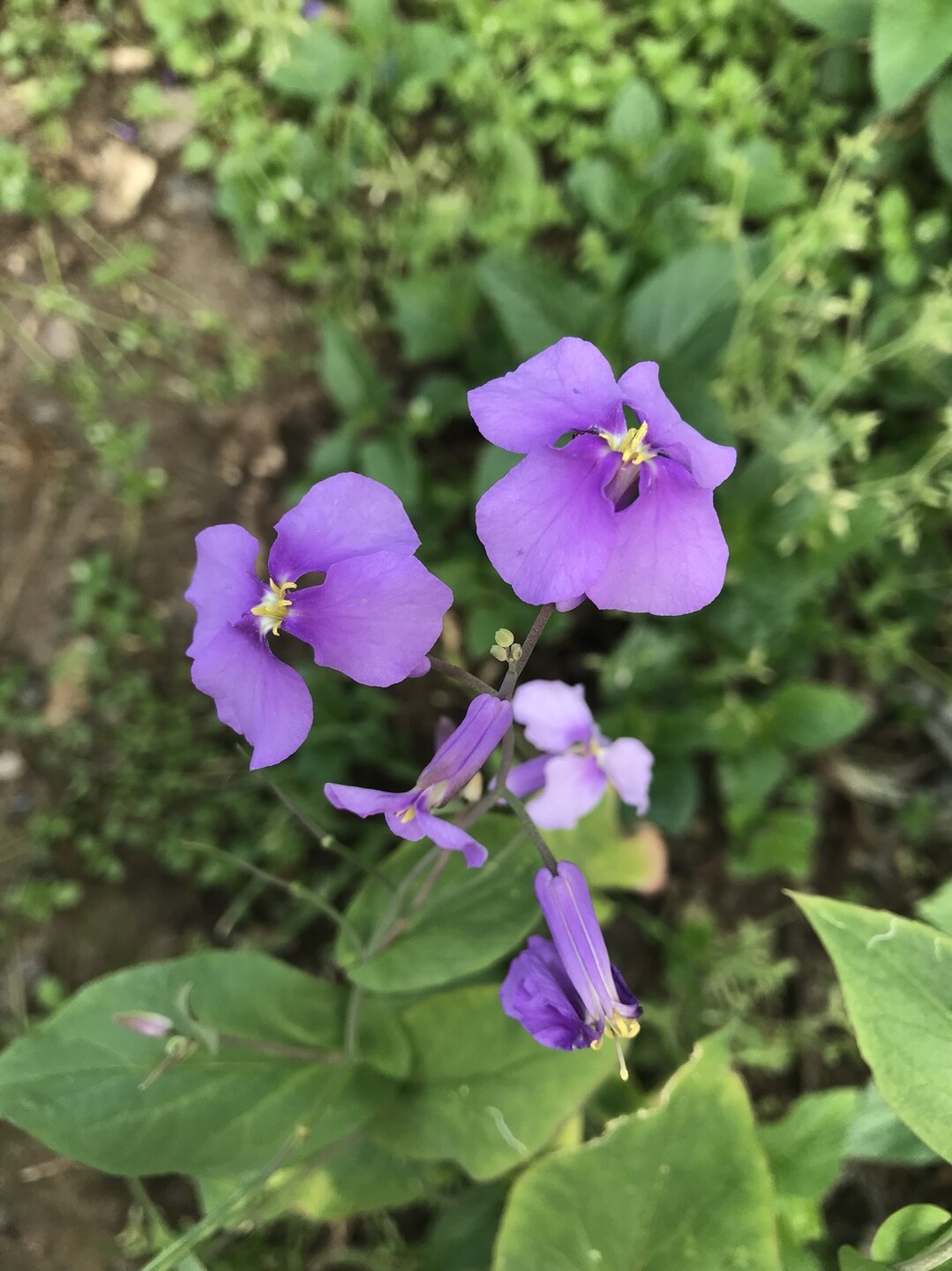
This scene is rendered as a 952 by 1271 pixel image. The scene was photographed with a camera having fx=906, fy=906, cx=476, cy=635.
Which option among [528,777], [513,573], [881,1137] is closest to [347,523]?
[513,573]

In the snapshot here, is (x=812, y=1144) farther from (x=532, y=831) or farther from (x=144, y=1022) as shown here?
(x=144, y=1022)

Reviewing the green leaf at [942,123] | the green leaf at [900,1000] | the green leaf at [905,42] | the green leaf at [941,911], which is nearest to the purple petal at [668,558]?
the green leaf at [900,1000]

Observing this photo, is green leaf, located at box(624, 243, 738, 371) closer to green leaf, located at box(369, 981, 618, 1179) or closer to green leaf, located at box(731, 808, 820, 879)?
green leaf, located at box(731, 808, 820, 879)

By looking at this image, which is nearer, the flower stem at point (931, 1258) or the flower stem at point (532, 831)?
the flower stem at point (532, 831)

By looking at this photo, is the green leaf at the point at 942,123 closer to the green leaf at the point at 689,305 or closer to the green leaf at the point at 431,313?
the green leaf at the point at 689,305

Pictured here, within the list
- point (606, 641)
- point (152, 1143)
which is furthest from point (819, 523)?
point (152, 1143)

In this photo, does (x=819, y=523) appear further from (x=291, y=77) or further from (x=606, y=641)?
(x=291, y=77)
